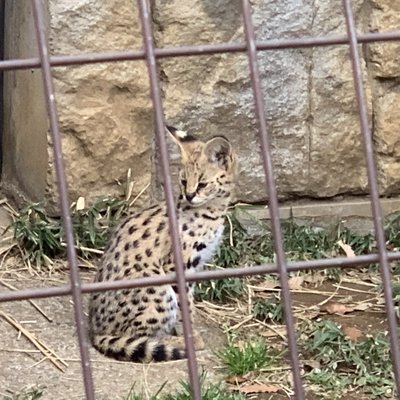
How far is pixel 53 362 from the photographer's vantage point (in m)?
4.34

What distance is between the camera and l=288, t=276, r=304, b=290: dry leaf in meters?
5.19

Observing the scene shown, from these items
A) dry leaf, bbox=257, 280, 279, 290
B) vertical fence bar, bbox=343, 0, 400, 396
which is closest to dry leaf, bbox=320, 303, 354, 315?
dry leaf, bbox=257, 280, 279, 290

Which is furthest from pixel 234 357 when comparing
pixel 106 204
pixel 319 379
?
pixel 106 204

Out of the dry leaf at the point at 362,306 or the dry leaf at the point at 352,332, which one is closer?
the dry leaf at the point at 352,332

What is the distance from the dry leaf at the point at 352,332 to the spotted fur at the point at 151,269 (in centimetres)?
59

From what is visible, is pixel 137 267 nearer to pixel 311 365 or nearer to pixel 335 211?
pixel 311 365

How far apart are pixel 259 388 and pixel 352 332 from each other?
66cm

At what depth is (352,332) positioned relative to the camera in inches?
184

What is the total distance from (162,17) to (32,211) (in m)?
1.04

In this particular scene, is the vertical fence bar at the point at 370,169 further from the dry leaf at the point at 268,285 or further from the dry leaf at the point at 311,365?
the dry leaf at the point at 268,285

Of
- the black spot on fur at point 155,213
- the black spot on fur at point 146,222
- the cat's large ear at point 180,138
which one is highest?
the cat's large ear at point 180,138

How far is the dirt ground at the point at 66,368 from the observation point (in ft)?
13.5

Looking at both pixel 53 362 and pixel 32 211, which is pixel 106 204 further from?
pixel 53 362

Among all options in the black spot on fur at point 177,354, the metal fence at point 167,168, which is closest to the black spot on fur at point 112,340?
the black spot on fur at point 177,354
